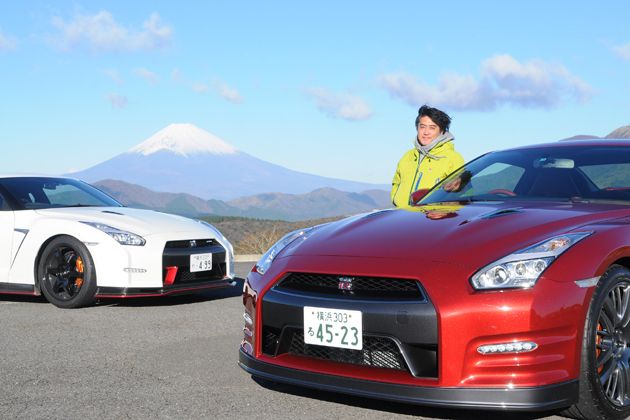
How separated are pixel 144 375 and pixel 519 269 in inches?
91.6

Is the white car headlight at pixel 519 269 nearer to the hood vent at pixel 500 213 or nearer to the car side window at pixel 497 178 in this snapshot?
the hood vent at pixel 500 213

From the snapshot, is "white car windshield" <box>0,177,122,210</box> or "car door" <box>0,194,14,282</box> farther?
"white car windshield" <box>0,177,122,210</box>

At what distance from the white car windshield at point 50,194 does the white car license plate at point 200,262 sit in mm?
1660

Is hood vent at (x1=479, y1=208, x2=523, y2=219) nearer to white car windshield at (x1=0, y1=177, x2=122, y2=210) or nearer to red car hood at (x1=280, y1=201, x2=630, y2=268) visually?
red car hood at (x1=280, y1=201, x2=630, y2=268)

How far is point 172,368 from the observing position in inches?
160

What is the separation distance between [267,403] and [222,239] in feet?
11.8

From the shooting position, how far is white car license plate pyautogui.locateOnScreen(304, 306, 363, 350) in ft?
9.45

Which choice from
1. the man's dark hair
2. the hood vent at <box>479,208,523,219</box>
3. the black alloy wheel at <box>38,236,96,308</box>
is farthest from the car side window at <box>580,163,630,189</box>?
the black alloy wheel at <box>38,236,96,308</box>

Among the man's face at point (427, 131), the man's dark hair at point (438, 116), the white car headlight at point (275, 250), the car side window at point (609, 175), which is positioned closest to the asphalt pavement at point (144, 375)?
the white car headlight at point (275, 250)

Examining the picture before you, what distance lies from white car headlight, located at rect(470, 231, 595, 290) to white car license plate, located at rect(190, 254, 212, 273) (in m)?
4.00

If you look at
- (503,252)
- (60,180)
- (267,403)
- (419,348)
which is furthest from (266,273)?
(60,180)

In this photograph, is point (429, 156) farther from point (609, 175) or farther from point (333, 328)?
point (333, 328)

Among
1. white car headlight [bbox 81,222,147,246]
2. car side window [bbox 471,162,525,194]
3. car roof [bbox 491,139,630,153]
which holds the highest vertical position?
car roof [bbox 491,139,630,153]

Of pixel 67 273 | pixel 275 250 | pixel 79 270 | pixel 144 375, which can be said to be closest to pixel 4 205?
pixel 67 273
